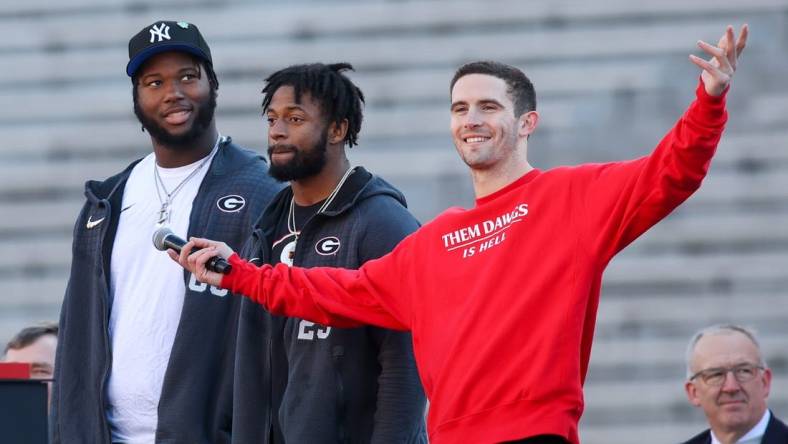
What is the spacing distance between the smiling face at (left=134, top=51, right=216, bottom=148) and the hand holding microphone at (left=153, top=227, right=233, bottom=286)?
56 cm

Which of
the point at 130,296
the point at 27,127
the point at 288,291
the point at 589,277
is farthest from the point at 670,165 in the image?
the point at 27,127

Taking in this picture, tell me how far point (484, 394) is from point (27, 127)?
8791 millimetres

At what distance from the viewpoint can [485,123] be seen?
413 cm

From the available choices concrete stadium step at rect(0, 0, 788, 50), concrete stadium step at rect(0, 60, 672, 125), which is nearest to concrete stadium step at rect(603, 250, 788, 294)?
concrete stadium step at rect(0, 60, 672, 125)

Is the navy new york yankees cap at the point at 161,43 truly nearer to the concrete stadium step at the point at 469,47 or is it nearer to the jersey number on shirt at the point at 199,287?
the jersey number on shirt at the point at 199,287

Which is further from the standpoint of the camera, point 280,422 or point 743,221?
point 743,221

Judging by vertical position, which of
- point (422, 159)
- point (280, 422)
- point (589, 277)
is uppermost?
point (422, 159)

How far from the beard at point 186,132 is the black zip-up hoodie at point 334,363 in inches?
15.8

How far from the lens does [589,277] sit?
3.95m

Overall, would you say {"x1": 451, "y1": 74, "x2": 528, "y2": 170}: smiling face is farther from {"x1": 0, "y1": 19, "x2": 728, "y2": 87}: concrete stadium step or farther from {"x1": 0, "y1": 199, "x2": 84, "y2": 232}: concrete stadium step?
{"x1": 0, "y1": 199, "x2": 84, "y2": 232}: concrete stadium step

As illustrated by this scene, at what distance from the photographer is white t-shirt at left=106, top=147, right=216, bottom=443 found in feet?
15.4

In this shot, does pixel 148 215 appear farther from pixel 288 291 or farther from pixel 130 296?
pixel 288 291

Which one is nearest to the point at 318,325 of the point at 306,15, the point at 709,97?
the point at 709,97

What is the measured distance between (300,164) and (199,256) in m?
0.37
